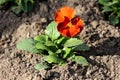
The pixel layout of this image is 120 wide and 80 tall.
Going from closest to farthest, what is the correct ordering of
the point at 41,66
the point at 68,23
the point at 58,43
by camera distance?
the point at 68,23, the point at 41,66, the point at 58,43

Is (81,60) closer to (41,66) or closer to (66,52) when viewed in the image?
(66,52)

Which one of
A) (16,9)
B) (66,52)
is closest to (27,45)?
(66,52)

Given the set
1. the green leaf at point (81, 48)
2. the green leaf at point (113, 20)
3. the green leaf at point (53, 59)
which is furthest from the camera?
the green leaf at point (113, 20)

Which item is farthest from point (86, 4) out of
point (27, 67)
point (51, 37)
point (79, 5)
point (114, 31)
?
point (27, 67)

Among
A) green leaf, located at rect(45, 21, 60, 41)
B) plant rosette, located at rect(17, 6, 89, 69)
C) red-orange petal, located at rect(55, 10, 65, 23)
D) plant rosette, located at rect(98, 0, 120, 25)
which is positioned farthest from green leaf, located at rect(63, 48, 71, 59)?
plant rosette, located at rect(98, 0, 120, 25)

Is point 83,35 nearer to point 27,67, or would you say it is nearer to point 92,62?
point 92,62

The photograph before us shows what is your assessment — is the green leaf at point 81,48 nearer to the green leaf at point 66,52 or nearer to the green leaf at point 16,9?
the green leaf at point 66,52

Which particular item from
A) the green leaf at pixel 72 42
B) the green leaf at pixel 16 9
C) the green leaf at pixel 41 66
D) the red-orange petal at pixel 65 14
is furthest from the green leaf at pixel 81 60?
the green leaf at pixel 16 9
